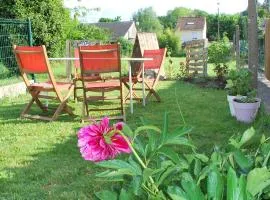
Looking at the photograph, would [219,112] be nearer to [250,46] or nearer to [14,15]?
[250,46]

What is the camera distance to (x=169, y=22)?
96.6 metres

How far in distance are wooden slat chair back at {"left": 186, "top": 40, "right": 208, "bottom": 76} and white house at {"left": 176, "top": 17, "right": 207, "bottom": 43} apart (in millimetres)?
65518

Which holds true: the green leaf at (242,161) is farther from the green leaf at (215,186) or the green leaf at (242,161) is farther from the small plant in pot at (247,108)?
the small plant in pot at (247,108)

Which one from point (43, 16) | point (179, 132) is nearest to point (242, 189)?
point (179, 132)

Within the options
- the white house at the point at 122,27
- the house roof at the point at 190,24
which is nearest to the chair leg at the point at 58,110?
the white house at the point at 122,27

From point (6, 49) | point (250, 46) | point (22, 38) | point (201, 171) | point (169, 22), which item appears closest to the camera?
point (201, 171)

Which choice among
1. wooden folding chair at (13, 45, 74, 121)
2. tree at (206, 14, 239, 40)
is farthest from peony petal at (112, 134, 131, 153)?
tree at (206, 14, 239, 40)

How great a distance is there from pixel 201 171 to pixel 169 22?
319ft

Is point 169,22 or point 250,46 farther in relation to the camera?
point 169,22

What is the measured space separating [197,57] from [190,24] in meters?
69.9

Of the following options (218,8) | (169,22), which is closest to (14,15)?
(218,8)

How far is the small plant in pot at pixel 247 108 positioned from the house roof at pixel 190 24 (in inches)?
2927

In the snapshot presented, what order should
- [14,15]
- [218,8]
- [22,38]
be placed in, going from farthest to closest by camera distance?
[218,8], [14,15], [22,38]

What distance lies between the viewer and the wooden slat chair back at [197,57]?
514 inches
